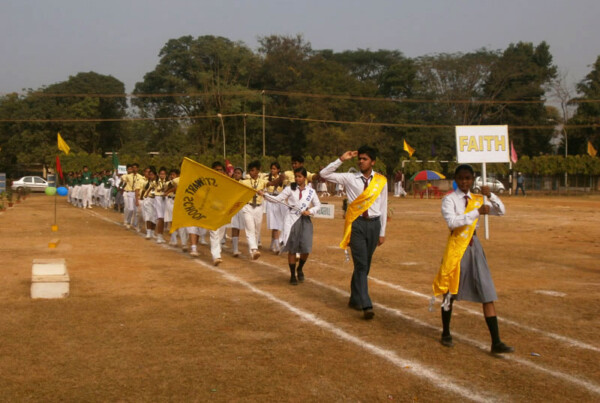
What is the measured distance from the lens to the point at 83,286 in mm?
9547

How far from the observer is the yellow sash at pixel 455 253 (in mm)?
6219

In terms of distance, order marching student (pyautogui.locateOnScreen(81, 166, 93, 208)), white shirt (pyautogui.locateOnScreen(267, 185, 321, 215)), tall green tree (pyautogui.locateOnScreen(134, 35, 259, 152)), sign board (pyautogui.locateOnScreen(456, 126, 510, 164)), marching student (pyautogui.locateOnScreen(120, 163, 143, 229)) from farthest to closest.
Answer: tall green tree (pyautogui.locateOnScreen(134, 35, 259, 152)) → marching student (pyautogui.locateOnScreen(81, 166, 93, 208)) → marching student (pyautogui.locateOnScreen(120, 163, 143, 229)) → sign board (pyautogui.locateOnScreen(456, 126, 510, 164)) → white shirt (pyautogui.locateOnScreen(267, 185, 321, 215))

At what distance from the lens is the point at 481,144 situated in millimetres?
17203

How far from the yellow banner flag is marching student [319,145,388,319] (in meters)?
3.15

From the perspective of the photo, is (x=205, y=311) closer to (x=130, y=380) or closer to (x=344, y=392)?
(x=130, y=380)

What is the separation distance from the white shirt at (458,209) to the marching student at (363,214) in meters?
1.32

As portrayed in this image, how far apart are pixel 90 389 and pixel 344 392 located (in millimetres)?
1945

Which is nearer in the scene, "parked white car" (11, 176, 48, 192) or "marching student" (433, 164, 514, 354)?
"marching student" (433, 164, 514, 354)

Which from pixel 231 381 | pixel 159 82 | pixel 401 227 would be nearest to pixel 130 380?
pixel 231 381

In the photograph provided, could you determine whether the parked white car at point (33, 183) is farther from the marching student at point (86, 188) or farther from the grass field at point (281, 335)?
the grass field at point (281, 335)

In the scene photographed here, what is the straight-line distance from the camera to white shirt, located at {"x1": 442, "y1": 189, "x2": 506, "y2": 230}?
20.4ft

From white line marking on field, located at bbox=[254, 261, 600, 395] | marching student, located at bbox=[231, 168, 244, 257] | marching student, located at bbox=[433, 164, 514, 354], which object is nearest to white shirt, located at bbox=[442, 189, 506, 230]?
marching student, located at bbox=[433, 164, 514, 354]

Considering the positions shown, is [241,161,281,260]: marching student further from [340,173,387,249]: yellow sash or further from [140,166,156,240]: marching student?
[340,173,387,249]: yellow sash

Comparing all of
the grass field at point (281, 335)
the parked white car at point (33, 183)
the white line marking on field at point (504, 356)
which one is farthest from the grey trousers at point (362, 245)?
the parked white car at point (33, 183)
